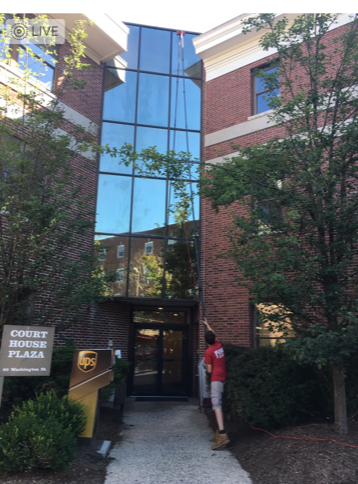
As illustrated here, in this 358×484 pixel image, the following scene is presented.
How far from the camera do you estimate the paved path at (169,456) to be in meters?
5.30

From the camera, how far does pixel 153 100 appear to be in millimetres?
13625

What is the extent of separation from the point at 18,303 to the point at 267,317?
4.20 meters

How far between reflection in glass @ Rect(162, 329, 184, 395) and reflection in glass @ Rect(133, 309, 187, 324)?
35cm

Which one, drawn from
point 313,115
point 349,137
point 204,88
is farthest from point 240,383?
point 204,88

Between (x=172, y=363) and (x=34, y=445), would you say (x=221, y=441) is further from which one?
(x=172, y=363)

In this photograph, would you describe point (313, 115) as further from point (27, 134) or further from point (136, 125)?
point (136, 125)

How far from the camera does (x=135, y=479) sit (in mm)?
5242

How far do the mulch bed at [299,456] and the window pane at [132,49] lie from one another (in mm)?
11881

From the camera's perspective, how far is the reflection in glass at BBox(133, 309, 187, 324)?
13.2m

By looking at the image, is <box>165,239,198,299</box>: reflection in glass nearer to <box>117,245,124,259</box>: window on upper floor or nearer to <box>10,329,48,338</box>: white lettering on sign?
<box>117,245,124,259</box>: window on upper floor

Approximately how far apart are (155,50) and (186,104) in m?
2.23

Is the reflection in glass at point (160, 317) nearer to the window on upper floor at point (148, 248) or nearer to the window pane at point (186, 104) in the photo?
the window on upper floor at point (148, 248)

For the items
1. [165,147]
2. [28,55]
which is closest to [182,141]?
[165,147]

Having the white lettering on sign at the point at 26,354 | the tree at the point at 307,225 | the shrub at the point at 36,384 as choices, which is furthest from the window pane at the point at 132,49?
the white lettering on sign at the point at 26,354
